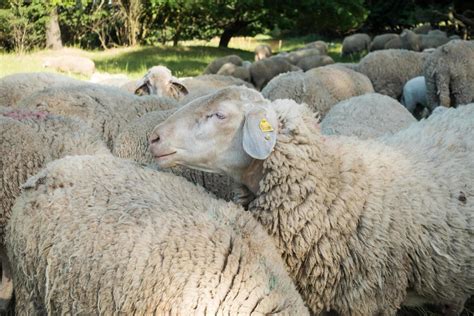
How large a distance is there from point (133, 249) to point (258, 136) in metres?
0.91

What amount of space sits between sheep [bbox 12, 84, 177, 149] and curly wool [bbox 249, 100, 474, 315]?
1870 millimetres

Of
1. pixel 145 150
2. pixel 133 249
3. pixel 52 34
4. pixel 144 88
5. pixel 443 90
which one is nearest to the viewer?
pixel 133 249

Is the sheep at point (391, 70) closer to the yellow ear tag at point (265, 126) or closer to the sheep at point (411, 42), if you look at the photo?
the yellow ear tag at point (265, 126)

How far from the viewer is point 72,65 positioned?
1499cm

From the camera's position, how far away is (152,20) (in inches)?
1005

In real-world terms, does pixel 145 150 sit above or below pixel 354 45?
above

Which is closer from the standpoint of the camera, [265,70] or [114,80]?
[114,80]

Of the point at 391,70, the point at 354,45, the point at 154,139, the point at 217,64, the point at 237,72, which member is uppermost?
the point at 154,139

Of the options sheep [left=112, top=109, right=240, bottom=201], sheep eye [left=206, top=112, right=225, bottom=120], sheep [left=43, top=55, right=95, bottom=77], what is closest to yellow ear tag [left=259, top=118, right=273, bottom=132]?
sheep eye [left=206, top=112, right=225, bottom=120]

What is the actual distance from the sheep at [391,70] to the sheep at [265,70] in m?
2.22

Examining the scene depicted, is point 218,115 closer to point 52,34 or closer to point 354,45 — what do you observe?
point 354,45

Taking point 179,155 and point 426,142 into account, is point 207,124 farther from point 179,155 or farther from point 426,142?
point 426,142

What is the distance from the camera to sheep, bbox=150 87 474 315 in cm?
294

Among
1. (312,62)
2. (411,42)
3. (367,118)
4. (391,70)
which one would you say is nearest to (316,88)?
(367,118)
